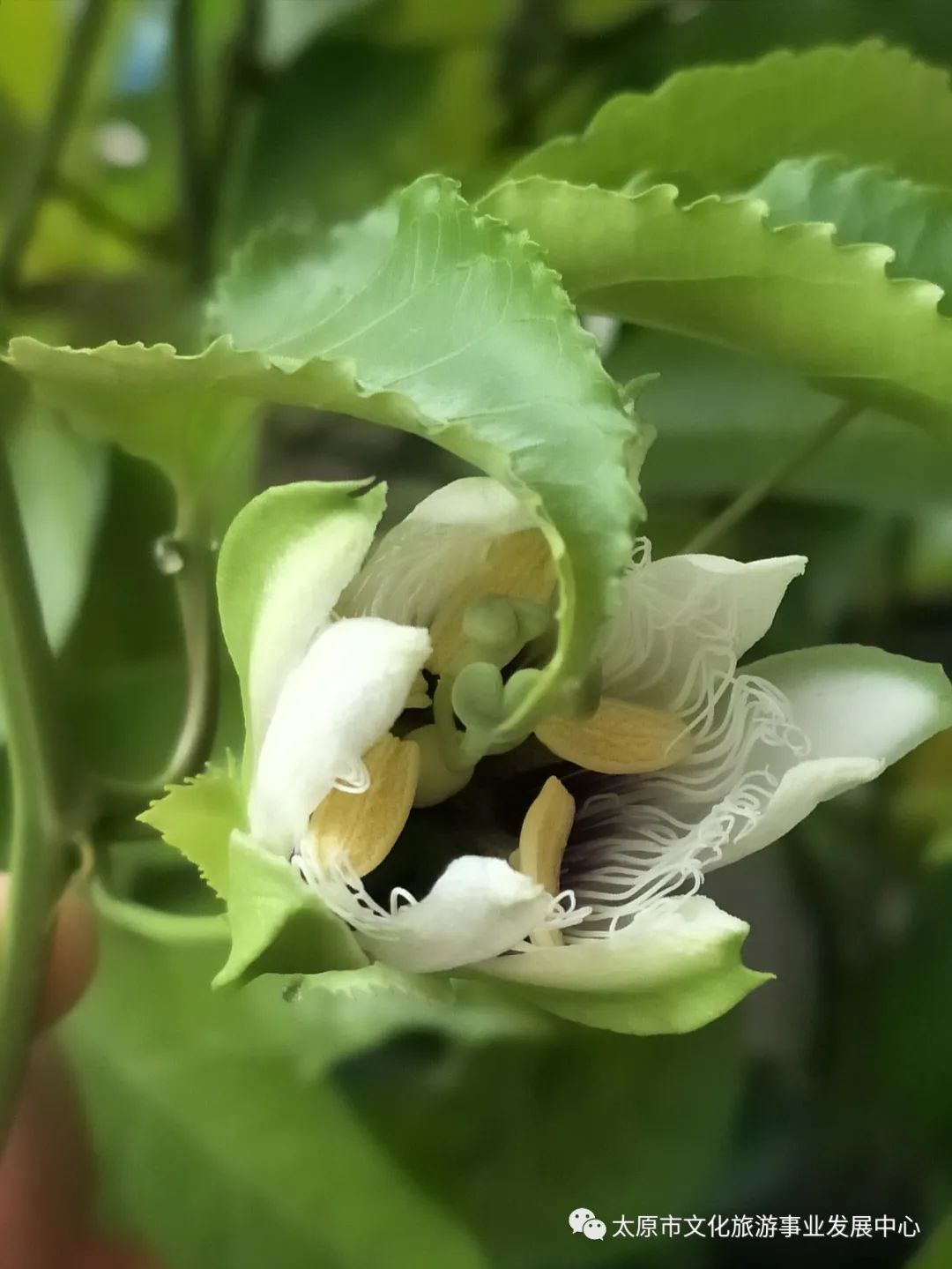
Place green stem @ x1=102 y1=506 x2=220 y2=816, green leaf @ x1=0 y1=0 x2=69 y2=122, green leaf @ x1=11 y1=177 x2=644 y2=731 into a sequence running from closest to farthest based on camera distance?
green leaf @ x1=11 y1=177 x2=644 y2=731 → green stem @ x1=102 y1=506 x2=220 y2=816 → green leaf @ x1=0 y1=0 x2=69 y2=122

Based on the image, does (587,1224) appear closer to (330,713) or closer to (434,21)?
(330,713)

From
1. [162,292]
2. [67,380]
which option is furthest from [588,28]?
[67,380]

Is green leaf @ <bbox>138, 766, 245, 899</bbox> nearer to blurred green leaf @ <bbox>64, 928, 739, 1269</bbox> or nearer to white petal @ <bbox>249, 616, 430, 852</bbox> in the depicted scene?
white petal @ <bbox>249, 616, 430, 852</bbox>

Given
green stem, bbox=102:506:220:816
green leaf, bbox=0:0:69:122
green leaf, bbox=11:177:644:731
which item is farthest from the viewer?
green leaf, bbox=0:0:69:122

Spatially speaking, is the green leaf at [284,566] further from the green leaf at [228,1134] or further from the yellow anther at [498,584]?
the green leaf at [228,1134]

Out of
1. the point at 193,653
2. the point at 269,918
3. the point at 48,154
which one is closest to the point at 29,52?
the point at 48,154

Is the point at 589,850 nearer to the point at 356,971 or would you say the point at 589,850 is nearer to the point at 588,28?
the point at 356,971

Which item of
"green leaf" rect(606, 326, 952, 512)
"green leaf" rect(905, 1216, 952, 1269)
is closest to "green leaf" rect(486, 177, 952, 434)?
"green leaf" rect(606, 326, 952, 512)
